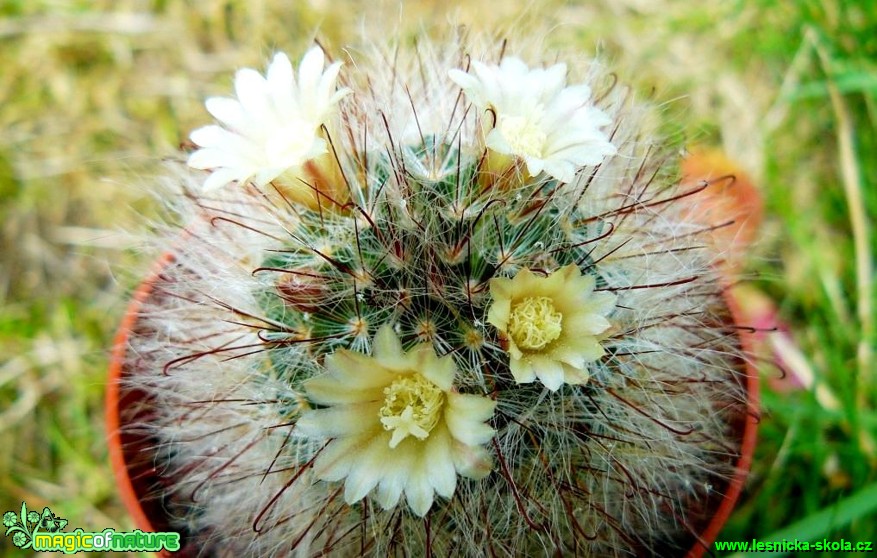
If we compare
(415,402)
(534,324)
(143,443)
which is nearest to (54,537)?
(143,443)

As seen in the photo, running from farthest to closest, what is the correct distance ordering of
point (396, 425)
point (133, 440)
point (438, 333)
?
point (133, 440), point (438, 333), point (396, 425)

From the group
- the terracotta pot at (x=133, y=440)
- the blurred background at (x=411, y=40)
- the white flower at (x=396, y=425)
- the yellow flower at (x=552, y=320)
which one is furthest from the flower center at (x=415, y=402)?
the blurred background at (x=411, y=40)

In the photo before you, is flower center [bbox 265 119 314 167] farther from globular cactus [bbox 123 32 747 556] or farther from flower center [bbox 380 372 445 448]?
flower center [bbox 380 372 445 448]

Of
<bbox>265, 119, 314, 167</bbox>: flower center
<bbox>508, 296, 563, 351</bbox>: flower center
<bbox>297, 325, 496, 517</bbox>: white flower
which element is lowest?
<bbox>297, 325, 496, 517</bbox>: white flower

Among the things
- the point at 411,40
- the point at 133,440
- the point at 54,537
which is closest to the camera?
the point at 133,440

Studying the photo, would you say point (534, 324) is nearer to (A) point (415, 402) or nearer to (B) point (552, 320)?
(B) point (552, 320)

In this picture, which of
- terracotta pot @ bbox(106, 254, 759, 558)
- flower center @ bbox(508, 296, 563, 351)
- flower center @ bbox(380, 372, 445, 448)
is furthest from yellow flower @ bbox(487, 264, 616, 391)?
terracotta pot @ bbox(106, 254, 759, 558)

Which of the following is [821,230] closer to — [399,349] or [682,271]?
[682,271]
